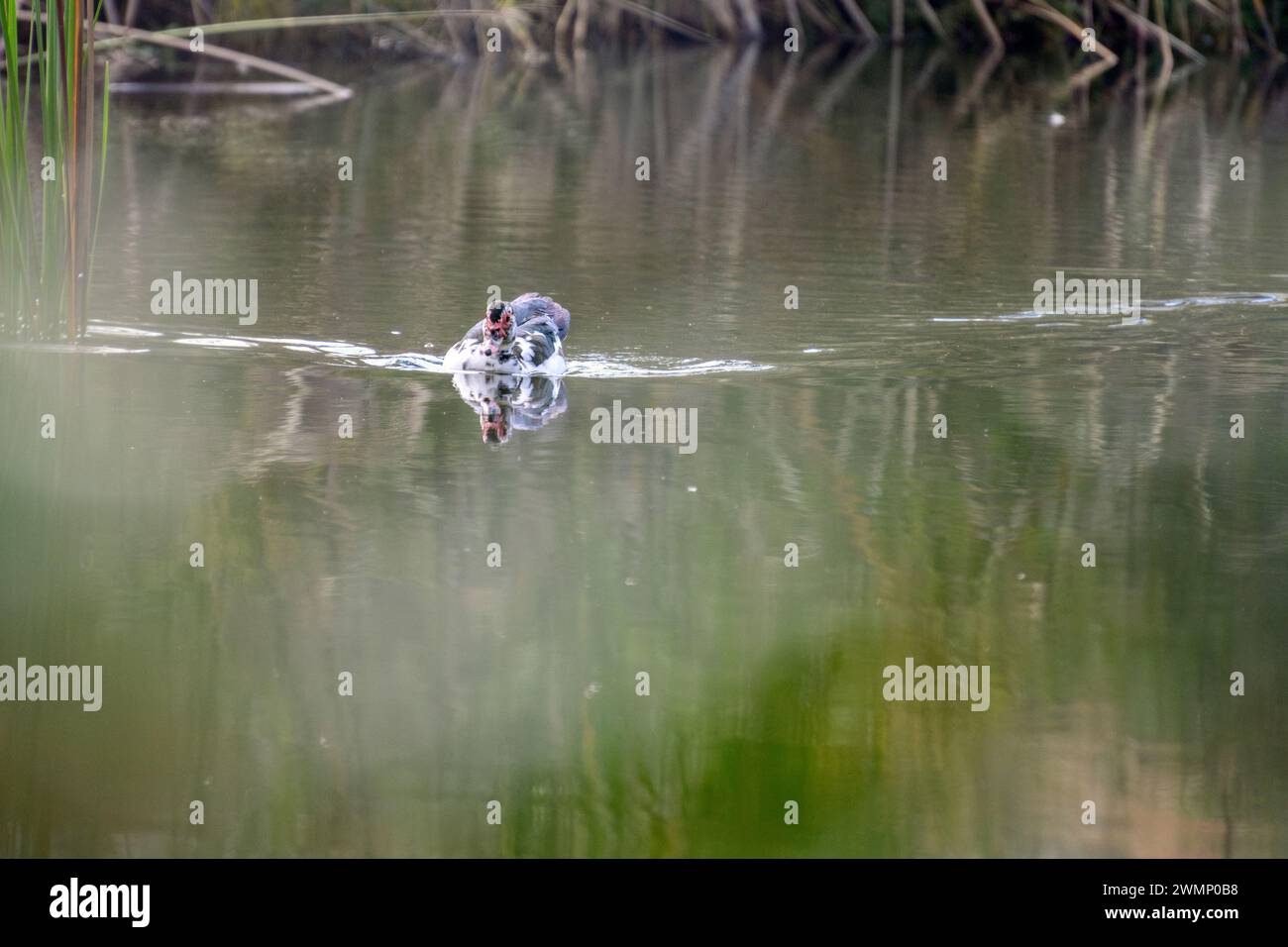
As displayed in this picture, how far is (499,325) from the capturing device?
379 inches

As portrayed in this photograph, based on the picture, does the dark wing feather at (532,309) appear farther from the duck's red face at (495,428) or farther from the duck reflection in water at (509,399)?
the duck's red face at (495,428)

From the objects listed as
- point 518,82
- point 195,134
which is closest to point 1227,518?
point 195,134

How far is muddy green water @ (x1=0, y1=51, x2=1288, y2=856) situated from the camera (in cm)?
552

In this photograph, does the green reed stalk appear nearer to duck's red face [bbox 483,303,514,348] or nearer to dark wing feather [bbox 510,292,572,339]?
duck's red face [bbox 483,303,514,348]

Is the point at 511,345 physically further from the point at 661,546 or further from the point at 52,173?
the point at 661,546

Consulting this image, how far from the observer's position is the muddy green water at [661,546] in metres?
5.52

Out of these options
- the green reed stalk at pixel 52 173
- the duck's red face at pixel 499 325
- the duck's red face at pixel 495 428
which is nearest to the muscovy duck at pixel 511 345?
the duck's red face at pixel 499 325

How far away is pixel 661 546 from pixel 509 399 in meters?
2.39

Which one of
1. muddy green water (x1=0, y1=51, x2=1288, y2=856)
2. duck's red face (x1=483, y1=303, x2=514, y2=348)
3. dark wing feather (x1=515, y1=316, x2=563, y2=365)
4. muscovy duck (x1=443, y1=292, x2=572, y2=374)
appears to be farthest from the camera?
dark wing feather (x1=515, y1=316, x2=563, y2=365)

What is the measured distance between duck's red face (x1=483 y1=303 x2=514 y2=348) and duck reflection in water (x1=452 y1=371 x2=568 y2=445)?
225mm

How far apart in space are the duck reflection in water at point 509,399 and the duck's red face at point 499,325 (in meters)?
0.22

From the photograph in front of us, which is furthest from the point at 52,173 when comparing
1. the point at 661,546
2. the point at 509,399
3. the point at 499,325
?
the point at 661,546

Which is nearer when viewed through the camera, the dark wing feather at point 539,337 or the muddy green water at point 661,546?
the muddy green water at point 661,546

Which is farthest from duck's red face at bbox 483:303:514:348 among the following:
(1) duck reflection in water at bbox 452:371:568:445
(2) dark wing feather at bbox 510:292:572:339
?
(2) dark wing feather at bbox 510:292:572:339
